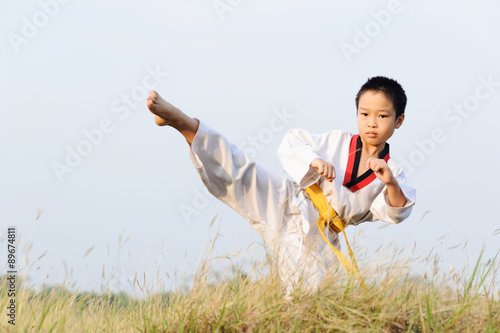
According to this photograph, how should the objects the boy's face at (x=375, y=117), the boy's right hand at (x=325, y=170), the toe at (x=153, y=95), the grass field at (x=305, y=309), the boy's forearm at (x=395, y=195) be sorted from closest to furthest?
the grass field at (x=305, y=309), the toe at (x=153, y=95), the boy's right hand at (x=325, y=170), the boy's forearm at (x=395, y=195), the boy's face at (x=375, y=117)

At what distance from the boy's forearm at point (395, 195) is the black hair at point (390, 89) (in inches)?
21.1

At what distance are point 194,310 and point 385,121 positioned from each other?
5.69 feet

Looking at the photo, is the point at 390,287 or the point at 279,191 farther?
the point at 279,191

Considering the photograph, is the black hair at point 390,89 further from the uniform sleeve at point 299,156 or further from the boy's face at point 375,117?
the uniform sleeve at point 299,156

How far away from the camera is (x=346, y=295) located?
2605mm

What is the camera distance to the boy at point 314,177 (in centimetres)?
332

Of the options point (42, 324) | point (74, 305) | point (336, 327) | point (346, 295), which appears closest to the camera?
point (336, 327)

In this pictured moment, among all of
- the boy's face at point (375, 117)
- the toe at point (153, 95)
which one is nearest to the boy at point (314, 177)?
the boy's face at point (375, 117)

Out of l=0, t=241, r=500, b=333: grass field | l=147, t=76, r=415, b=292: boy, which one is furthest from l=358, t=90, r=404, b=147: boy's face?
l=0, t=241, r=500, b=333: grass field

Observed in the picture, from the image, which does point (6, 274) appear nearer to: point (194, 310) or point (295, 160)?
point (194, 310)

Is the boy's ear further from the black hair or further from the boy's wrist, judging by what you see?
the boy's wrist

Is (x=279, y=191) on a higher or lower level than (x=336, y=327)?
higher

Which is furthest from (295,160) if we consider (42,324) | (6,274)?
(6,274)

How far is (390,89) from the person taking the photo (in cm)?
357
